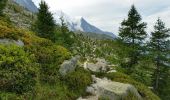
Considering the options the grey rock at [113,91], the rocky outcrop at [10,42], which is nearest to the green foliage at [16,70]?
the rocky outcrop at [10,42]

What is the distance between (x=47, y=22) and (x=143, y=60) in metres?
13.0

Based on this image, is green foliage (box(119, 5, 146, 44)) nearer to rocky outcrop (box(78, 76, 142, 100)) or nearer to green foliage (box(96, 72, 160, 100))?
green foliage (box(96, 72, 160, 100))

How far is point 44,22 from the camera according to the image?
39.9m

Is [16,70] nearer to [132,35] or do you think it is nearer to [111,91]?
[111,91]

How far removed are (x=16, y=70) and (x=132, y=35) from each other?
887 inches

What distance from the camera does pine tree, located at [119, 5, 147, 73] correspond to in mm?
37656

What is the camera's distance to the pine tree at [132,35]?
37.7 m

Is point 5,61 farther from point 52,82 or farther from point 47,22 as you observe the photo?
point 47,22

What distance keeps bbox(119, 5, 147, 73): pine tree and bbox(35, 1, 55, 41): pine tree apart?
8948 millimetres

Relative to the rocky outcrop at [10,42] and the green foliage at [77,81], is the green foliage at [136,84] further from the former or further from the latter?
the rocky outcrop at [10,42]

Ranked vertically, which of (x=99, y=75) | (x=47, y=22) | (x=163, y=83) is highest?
(x=47, y=22)

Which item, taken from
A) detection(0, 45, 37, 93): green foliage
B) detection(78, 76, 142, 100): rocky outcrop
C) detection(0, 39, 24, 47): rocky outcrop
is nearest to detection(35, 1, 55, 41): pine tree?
detection(0, 39, 24, 47): rocky outcrop

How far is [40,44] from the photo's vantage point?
23484 millimetres

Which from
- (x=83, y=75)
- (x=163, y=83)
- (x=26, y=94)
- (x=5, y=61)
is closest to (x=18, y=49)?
(x=5, y=61)
